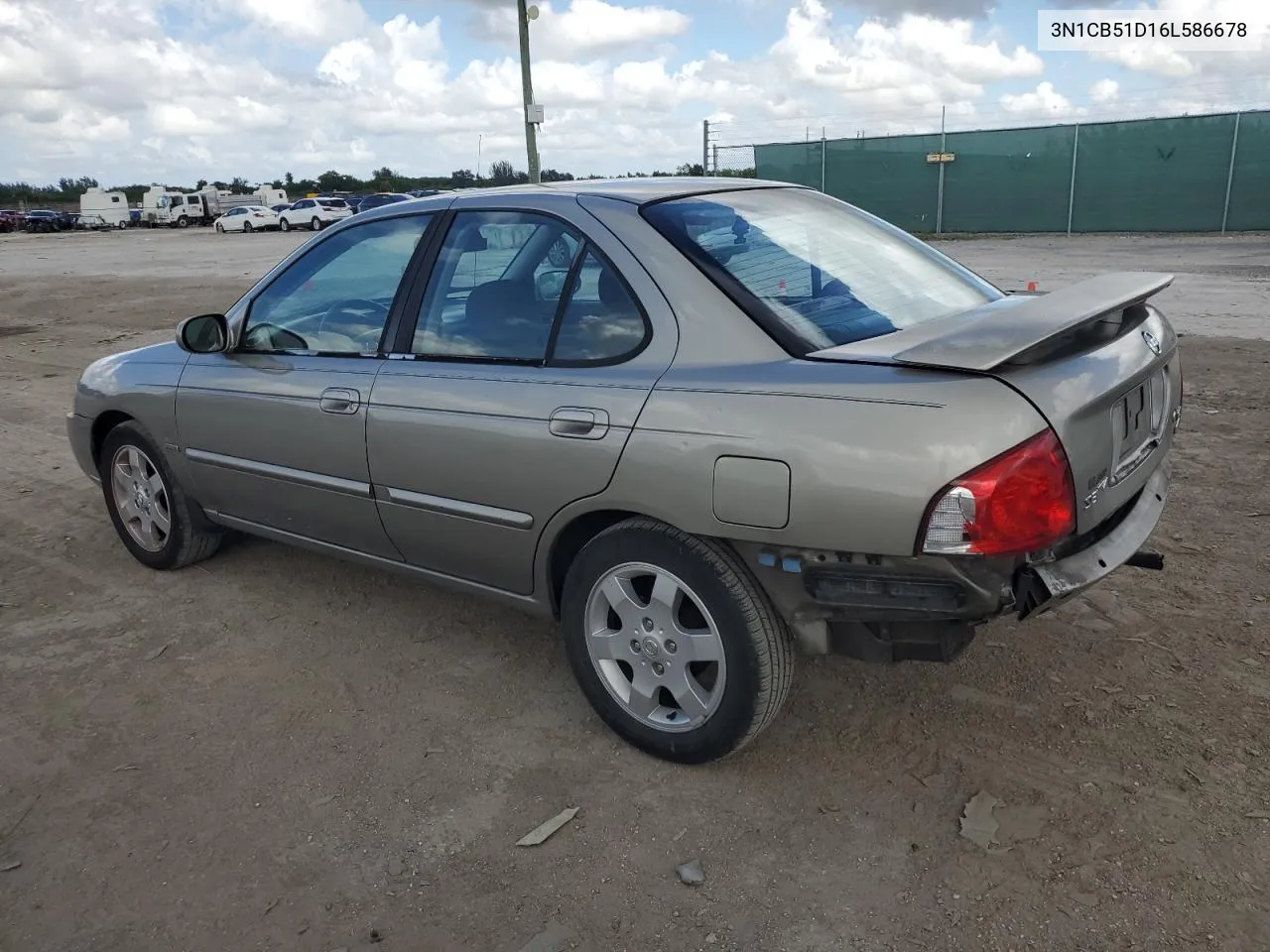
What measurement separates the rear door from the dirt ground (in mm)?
637

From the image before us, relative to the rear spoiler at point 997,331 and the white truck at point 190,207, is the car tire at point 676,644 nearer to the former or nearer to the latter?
the rear spoiler at point 997,331

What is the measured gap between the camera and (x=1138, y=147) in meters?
24.6

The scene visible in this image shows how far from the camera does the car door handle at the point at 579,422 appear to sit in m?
2.96

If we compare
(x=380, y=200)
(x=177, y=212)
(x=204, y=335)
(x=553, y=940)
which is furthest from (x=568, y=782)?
(x=177, y=212)

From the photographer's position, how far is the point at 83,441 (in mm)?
5004

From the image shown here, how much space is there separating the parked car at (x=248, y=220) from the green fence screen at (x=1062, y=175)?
2512 centimetres

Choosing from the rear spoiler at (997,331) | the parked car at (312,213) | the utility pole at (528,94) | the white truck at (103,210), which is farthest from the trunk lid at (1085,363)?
the white truck at (103,210)

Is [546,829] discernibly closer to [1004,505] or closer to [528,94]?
[1004,505]

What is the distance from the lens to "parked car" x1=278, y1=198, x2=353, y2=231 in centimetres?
4356

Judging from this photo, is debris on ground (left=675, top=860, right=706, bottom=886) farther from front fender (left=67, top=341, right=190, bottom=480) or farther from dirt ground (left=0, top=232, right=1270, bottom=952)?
front fender (left=67, top=341, right=190, bottom=480)

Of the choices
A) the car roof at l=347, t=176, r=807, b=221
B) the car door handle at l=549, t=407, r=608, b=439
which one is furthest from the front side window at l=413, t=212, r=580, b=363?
the car door handle at l=549, t=407, r=608, b=439

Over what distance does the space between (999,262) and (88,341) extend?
14.4 m

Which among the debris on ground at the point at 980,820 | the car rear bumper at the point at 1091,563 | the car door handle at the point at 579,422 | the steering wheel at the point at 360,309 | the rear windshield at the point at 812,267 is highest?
the rear windshield at the point at 812,267

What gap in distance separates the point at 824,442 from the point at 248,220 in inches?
1892
